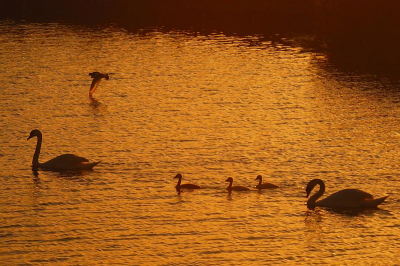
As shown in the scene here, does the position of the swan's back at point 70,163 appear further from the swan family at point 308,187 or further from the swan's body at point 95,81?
the swan's body at point 95,81

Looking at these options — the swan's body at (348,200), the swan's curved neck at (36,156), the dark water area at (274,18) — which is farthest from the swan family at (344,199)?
the dark water area at (274,18)

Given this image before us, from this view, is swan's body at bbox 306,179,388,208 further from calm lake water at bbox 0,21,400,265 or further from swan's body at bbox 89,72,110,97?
swan's body at bbox 89,72,110,97

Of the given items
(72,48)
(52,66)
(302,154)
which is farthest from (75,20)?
(302,154)

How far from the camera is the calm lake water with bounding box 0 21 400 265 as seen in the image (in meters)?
30.4

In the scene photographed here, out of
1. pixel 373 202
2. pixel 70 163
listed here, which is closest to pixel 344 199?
pixel 373 202

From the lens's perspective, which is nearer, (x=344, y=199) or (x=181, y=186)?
(x=344, y=199)

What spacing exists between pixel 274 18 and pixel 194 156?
204 feet

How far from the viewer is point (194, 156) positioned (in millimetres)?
41781

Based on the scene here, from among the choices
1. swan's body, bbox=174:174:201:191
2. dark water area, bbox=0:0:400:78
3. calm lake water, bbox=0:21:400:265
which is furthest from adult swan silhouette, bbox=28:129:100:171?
dark water area, bbox=0:0:400:78

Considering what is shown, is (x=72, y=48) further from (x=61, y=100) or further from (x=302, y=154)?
(x=302, y=154)

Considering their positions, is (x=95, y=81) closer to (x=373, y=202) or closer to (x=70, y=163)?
(x=70, y=163)

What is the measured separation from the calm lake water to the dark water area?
6.42 m

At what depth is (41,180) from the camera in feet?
126

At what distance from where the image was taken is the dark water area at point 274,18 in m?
80.2
